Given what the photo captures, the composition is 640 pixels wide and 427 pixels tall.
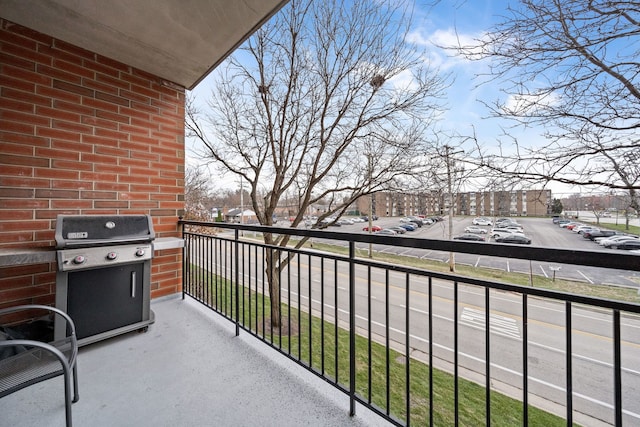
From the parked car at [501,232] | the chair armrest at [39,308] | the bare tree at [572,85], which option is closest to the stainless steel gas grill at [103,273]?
the chair armrest at [39,308]

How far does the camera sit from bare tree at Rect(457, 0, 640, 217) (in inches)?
103

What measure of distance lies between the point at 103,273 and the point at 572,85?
4.82 m

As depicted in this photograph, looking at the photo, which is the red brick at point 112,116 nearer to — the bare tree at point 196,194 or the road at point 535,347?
the road at point 535,347

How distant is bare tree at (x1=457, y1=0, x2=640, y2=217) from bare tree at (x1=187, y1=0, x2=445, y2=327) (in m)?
2.05

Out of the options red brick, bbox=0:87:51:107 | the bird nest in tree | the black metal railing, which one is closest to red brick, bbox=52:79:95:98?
red brick, bbox=0:87:51:107

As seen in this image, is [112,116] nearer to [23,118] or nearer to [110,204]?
[23,118]

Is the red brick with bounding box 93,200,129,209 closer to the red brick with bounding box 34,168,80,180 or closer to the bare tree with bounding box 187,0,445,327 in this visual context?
the red brick with bounding box 34,168,80,180

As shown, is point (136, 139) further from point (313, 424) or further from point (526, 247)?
point (526, 247)

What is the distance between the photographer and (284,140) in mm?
6227

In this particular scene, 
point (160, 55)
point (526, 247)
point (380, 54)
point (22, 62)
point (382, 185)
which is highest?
point (380, 54)

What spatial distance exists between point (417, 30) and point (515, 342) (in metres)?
8.18

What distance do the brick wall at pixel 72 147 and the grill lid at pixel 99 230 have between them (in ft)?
1.87

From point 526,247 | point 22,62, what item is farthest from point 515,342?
point 22,62

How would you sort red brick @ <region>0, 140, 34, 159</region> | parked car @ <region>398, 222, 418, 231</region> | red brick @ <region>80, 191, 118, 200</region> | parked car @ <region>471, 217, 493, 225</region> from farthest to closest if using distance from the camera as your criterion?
parked car @ <region>398, 222, 418, 231</region> < parked car @ <region>471, 217, 493, 225</region> < red brick @ <region>80, 191, 118, 200</region> < red brick @ <region>0, 140, 34, 159</region>
